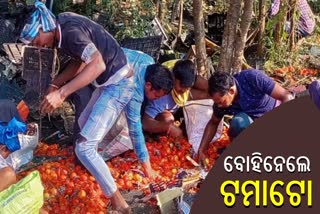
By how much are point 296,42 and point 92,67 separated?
5.08 meters

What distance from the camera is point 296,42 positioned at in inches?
366

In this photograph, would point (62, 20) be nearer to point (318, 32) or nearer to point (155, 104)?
point (155, 104)

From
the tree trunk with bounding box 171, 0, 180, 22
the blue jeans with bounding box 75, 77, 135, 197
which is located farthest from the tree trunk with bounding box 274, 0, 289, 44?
the blue jeans with bounding box 75, 77, 135, 197

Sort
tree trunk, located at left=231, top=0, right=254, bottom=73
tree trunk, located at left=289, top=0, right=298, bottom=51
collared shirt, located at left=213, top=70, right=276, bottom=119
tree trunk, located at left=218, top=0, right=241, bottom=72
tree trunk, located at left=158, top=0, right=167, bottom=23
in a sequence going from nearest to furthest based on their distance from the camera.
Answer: collared shirt, located at left=213, top=70, right=276, bottom=119 → tree trunk, located at left=231, top=0, right=254, bottom=73 → tree trunk, located at left=218, top=0, right=241, bottom=72 → tree trunk, located at left=289, top=0, right=298, bottom=51 → tree trunk, located at left=158, top=0, right=167, bottom=23

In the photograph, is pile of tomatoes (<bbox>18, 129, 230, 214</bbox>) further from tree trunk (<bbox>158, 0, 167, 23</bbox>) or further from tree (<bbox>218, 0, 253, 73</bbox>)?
tree trunk (<bbox>158, 0, 167, 23</bbox>)

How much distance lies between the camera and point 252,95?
5.92 meters

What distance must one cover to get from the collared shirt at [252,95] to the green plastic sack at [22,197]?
2.21 metres

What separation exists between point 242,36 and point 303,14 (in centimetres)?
241

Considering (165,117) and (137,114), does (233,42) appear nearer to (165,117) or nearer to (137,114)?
(165,117)

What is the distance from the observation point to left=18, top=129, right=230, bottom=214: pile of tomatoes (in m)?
5.35

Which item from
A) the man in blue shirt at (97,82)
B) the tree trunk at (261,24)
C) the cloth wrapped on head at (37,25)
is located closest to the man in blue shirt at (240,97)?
the man in blue shirt at (97,82)

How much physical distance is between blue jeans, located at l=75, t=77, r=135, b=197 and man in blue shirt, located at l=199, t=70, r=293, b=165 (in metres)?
0.81

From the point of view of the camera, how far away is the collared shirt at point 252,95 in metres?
5.80

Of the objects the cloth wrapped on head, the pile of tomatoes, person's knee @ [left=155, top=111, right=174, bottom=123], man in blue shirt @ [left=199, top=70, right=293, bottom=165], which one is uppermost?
the cloth wrapped on head
